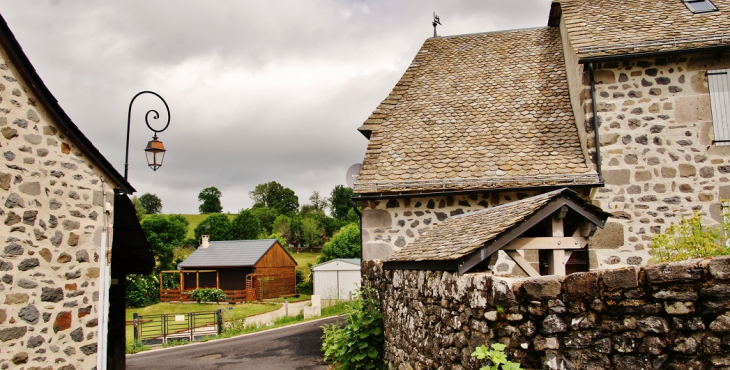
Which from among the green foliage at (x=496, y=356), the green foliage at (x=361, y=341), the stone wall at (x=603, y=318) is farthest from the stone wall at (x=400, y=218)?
the green foliage at (x=496, y=356)

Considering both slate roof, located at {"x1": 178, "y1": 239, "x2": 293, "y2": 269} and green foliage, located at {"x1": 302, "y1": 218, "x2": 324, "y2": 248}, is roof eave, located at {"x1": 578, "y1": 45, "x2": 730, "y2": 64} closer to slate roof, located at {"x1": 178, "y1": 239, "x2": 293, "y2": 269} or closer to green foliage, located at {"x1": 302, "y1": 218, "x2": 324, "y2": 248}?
slate roof, located at {"x1": 178, "y1": 239, "x2": 293, "y2": 269}

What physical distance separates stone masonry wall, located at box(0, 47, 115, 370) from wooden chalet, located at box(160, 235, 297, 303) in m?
30.6

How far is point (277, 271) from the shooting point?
40688 mm

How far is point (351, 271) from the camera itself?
3083 centimetres

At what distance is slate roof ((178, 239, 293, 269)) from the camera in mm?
37703

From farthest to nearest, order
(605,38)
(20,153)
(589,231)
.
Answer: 1. (605,38)
2. (589,231)
3. (20,153)

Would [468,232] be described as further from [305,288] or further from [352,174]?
[305,288]

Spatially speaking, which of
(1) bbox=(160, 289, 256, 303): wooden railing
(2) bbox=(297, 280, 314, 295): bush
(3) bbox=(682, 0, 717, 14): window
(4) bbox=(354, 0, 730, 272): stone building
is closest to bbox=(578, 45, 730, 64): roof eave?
(4) bbox=(354, 0, 730, 272): stone building

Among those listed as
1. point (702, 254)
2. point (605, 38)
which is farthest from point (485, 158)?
point (702, 254)

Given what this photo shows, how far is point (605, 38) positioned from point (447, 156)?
141 inches

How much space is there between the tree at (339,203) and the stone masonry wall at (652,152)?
8028 centimetres

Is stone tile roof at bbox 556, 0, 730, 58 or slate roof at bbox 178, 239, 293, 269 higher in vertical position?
stone tile roof at bbox 556, 0, 730, 58

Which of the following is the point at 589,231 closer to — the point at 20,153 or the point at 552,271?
the point at 552,271

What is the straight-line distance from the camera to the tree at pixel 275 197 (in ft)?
293
